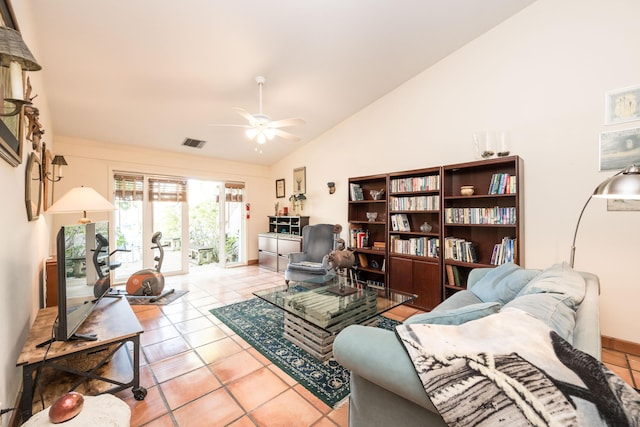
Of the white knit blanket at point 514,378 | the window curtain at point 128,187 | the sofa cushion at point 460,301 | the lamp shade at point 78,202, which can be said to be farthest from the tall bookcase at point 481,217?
the window curtain at point 128,187

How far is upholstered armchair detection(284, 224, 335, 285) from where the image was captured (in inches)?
154

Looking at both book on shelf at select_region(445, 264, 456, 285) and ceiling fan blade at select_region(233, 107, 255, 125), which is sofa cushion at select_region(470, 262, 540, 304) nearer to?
book on shelf at select_region(445, 264, 456, 285)

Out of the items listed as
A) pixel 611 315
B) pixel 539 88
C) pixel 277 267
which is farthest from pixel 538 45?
pixel 277 267

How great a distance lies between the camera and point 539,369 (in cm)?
72

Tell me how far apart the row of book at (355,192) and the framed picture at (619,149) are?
2721mm

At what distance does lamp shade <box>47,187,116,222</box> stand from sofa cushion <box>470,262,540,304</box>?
12.7 ft

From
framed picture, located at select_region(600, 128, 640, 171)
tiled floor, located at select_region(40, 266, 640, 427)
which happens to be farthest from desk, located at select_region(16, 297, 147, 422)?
framed picture, located at select_region(600, 128, 640, 171)

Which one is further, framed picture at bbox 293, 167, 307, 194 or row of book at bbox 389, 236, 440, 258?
framed picture at bbox 293, 167, 307, 194

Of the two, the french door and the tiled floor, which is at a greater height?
the french door

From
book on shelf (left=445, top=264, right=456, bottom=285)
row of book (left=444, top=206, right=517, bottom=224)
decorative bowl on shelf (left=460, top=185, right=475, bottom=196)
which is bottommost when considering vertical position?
book on shelf (left=445, top=264, right=456, bottom=285)

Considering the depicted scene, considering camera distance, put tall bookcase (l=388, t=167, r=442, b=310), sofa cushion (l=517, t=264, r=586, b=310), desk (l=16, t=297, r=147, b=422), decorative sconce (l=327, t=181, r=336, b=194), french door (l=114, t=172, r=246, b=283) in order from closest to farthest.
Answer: sofa cushion (l=517, t=264, r=586, b=310), desk (l=16, t=297, r=147, b=422), tall bookcase (l=388, t=167, r=442, b=310), french door (l=114, t=172, r=246, b=283), decorative sconce (l=327, t=181, r=336, b=194)

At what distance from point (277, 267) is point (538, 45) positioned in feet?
16.8

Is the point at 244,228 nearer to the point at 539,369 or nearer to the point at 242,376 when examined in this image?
the point at 242,376

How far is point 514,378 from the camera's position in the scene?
28.4 inches
